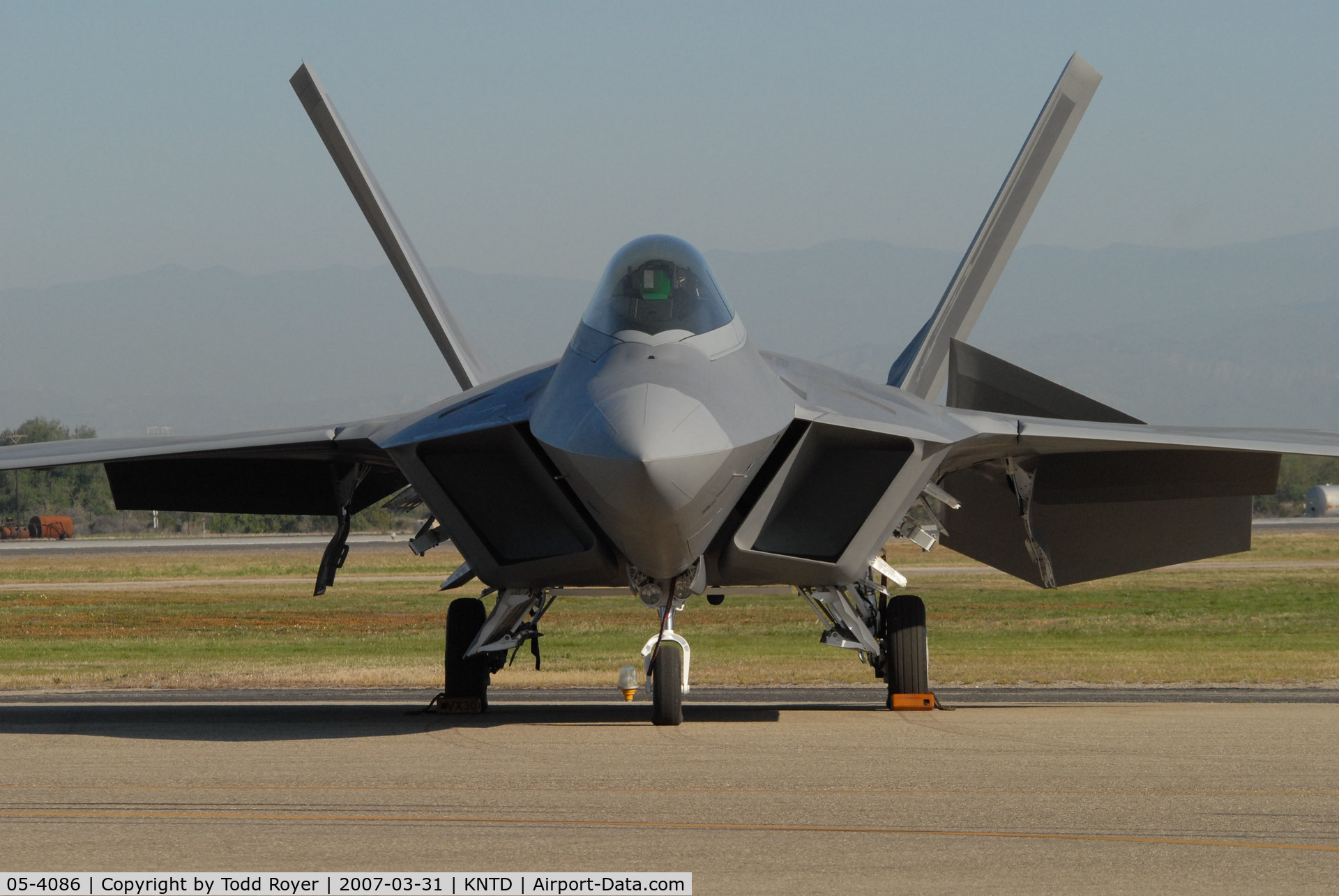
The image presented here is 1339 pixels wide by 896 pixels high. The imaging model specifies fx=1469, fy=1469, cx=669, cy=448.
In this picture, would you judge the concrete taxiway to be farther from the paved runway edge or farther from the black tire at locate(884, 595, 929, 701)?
the paved runway edge

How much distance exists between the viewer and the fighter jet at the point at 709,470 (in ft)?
26.7

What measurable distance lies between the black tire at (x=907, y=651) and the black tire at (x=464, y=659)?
3074 mm

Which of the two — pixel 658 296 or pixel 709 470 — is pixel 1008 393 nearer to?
pixel 658 296

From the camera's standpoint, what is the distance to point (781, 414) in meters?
8.71

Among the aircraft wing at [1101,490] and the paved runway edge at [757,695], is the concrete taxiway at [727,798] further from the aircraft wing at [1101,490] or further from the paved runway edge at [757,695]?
the paved runway edge at [757,695]

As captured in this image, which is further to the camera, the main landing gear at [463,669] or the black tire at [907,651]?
the main landing gear at [463,669]

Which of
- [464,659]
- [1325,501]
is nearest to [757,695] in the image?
[464,659]

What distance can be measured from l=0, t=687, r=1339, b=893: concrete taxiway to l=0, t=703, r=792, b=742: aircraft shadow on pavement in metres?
0.06

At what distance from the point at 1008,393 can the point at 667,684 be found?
4.65 metres

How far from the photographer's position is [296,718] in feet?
35.3

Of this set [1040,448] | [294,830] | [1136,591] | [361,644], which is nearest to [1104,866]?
[294,830]

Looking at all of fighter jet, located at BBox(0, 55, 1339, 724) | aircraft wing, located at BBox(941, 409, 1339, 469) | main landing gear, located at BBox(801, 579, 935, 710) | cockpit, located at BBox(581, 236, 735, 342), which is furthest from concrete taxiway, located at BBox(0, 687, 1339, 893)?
cockpit, located at BBox(581, 236, 735, 342)

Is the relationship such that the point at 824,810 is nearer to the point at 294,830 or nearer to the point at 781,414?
the point at 294,830
